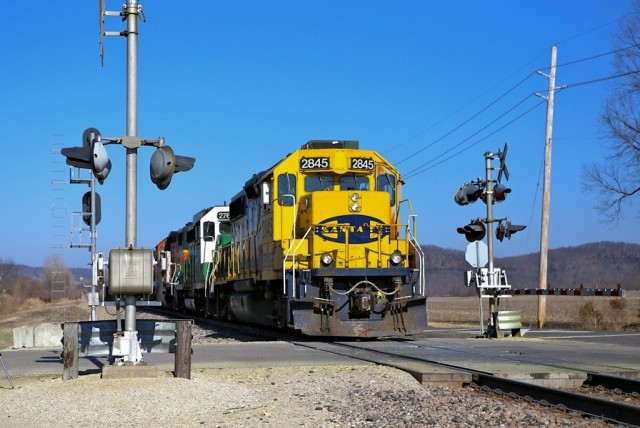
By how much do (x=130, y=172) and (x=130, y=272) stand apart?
118cm

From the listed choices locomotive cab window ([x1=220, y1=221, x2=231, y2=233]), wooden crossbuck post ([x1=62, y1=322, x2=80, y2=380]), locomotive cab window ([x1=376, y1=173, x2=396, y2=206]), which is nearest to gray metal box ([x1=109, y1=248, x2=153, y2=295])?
wooden crossbuck post ([x1=62, y1=322, x2=80, y2=380])

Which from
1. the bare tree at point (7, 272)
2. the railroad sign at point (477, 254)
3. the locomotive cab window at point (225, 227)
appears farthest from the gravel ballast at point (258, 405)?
the bare tree at point (7, 272)

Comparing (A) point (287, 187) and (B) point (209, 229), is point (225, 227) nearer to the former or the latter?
(B) point (209, 229)

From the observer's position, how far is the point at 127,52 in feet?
32.5

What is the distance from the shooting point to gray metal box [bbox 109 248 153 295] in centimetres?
934

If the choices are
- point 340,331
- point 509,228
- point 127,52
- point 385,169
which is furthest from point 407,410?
point 509,228

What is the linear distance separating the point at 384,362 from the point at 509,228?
26.7ft

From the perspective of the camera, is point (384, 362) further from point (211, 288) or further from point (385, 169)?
point (211, 288)

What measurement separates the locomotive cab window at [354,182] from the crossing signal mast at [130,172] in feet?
A: 26.7

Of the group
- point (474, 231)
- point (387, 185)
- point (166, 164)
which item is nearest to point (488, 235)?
point (474, 231)

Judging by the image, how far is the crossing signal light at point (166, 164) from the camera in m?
9.59

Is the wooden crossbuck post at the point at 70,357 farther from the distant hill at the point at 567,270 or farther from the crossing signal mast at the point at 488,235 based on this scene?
the distant hill at the point at 567,270

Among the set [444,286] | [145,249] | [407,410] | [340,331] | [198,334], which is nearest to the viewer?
[407,410]

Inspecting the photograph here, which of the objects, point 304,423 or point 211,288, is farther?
point 211,288
